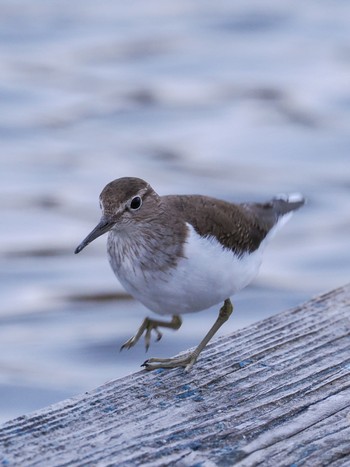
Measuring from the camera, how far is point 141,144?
38.7ft

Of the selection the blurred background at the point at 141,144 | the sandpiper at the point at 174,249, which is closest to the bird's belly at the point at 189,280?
the sandpiper at the point at 174,249

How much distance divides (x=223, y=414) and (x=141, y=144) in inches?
313

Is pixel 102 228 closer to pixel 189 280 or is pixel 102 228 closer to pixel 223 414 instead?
pixel 189 280

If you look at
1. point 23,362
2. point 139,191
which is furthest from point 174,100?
point 139,191

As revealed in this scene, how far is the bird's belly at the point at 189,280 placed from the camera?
4.97 meters

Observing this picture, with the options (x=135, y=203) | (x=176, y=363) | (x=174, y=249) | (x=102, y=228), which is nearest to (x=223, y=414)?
(x=176, y=363)

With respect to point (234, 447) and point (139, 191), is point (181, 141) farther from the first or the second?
point (234, 447)

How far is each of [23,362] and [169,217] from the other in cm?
359

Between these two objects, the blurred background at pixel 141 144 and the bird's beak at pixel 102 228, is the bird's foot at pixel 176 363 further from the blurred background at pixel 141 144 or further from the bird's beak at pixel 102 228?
the blurred background at pixel 141 144

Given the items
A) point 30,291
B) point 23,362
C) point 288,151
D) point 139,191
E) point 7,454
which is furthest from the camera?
point 288,151

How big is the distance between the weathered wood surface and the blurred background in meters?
3.88

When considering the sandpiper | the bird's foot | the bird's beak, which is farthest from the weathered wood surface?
the bird's beak

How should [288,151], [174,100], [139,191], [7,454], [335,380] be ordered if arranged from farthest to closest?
[174,100], [288,151], [139,191], [335,380], [7,454]

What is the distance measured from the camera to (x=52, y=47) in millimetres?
14000
